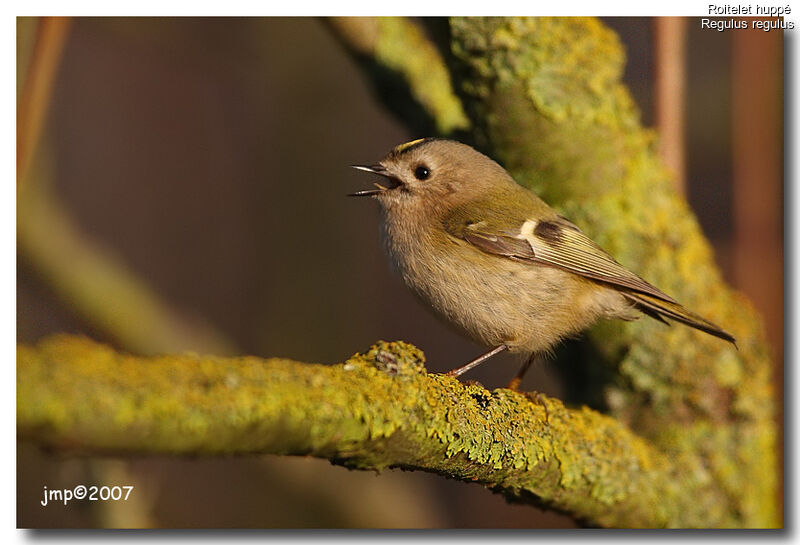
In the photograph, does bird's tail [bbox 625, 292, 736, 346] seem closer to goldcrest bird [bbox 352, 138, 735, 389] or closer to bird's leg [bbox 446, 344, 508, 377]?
goldcrest bird [bbox 352, 138, 735, 389]

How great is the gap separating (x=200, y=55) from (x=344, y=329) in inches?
37.1

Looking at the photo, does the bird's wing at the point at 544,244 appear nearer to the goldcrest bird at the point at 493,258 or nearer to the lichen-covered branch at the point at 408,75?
the goldcrest bird at the point at 493,258

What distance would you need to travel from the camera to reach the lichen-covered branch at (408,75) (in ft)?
6.19

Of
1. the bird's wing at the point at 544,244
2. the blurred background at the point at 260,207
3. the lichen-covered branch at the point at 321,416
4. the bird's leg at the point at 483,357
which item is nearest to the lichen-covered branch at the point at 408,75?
the blurred background at the point at 260,207

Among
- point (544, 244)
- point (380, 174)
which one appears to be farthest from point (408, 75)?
point (544, 244)

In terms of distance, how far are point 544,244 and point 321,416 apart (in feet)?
2.94

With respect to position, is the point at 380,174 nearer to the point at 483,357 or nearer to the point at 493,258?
the point at 493,258

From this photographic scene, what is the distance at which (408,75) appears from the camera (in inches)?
76.0

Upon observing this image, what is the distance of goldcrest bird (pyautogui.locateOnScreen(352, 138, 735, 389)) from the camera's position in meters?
1.59

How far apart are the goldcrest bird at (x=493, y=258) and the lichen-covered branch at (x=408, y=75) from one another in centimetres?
17

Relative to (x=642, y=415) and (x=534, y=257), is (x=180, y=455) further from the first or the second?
(x=642, y=415)

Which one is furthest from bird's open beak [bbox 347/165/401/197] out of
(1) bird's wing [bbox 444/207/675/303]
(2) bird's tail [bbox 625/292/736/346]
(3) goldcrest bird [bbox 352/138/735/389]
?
(2) bird's tail [bbox 625/292/736/346]

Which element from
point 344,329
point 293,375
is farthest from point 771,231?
point 293,375
